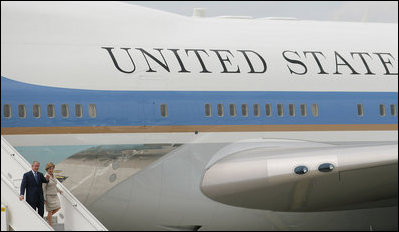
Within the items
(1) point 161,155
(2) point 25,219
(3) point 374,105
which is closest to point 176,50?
(1) point 161,155

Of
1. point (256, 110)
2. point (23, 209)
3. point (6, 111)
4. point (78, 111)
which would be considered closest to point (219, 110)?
point (256, 110)

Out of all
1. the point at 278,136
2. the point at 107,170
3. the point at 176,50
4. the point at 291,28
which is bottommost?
the point at 107,170

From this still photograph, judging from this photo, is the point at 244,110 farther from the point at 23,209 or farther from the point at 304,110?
the point at 23,209

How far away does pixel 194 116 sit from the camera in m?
14.3

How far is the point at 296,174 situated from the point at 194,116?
71.2 inches

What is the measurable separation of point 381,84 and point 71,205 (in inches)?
267

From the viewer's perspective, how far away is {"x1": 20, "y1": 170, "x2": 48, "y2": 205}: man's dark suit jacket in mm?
11227

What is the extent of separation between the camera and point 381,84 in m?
16.0

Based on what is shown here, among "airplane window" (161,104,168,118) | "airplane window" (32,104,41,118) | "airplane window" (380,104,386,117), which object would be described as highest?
"airplane window" (380,104,386,117)

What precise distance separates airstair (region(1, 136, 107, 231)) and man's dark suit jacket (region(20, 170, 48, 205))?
170 millimetres

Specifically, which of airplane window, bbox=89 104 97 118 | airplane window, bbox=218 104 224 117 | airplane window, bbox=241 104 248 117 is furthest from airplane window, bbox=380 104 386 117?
airplane window, bbox=89 104 97 118

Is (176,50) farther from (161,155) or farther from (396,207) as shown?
(396,207)

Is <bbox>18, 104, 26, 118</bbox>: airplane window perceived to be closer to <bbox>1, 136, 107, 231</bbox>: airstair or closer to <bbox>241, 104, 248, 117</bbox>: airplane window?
<bbox>1, 136, 107, 231</bbox>: airstair

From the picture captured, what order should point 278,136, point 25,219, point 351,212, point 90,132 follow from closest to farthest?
1. point 25,219
2. point 90,132
3. point 278,136
4. point 351,212
